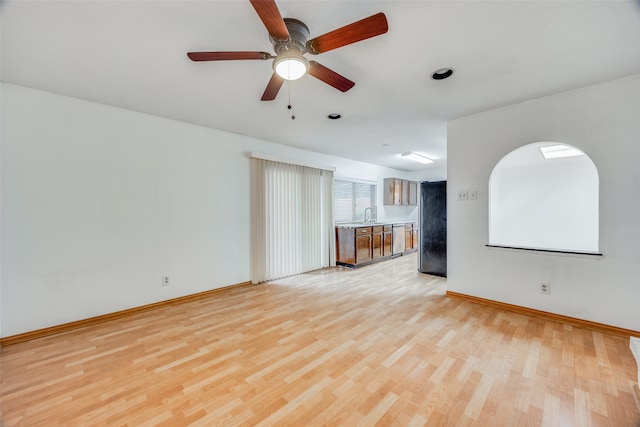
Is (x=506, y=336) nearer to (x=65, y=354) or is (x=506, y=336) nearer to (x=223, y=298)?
(x=223, y=298)

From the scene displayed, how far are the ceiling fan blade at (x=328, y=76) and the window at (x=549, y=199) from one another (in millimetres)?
2685

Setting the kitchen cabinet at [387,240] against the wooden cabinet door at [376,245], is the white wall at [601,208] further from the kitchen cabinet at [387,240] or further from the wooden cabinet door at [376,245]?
the kitchen cabinet at [387,240]

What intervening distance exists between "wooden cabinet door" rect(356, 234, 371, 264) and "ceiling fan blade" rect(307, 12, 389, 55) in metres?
3.97

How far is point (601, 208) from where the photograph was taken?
8.07ft

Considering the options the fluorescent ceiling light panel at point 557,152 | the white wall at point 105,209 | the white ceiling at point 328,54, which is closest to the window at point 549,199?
the fluorescent ceiling light panel at point 557,152

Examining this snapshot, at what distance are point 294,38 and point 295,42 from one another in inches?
1.8

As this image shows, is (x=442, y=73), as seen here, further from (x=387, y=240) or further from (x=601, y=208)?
(x=387, y=240)

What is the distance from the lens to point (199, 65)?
2070mm

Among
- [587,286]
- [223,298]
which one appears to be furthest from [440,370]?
[223,298]

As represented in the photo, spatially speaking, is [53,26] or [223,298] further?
[223,298]

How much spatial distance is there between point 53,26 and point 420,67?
8.70ft

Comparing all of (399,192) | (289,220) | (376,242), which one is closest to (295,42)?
(289,220)

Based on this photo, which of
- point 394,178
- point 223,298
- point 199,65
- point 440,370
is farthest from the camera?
point 394,178

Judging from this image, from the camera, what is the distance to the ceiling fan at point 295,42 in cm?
127
